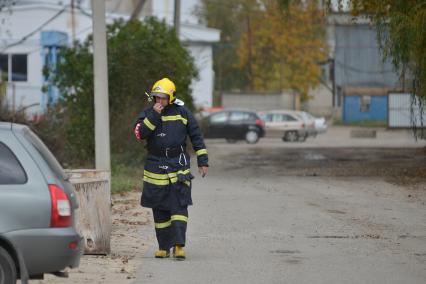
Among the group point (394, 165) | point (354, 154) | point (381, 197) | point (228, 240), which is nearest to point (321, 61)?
point (354, 154)

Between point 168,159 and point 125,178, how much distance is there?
10.3 m

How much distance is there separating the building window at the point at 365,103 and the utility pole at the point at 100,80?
57.9m

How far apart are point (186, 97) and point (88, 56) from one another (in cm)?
385

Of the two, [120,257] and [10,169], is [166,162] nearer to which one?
[120,257]

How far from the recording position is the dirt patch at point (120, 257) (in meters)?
10.2

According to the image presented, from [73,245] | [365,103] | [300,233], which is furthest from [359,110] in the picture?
[73,245]

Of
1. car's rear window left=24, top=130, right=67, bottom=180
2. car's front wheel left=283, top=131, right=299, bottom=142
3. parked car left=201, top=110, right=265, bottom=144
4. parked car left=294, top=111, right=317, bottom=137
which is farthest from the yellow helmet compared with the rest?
parked car left=294, top=111, right=317, bottom=137

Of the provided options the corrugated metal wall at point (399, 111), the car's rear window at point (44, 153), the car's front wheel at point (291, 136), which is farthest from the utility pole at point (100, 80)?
the corrugated metal wall at point (399, 111)

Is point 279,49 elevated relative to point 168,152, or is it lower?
elevated

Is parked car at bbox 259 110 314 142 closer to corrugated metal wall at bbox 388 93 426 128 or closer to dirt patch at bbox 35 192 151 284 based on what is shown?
corrugated metal wall at bbox 388 93 426 128

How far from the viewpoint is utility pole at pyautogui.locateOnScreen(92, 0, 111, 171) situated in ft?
57.7

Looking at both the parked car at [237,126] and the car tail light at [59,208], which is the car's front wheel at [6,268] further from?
the parked car at [237,126]

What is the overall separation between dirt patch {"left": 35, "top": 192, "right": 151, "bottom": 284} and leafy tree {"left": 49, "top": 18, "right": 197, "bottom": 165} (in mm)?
8484

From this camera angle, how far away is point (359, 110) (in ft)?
247
